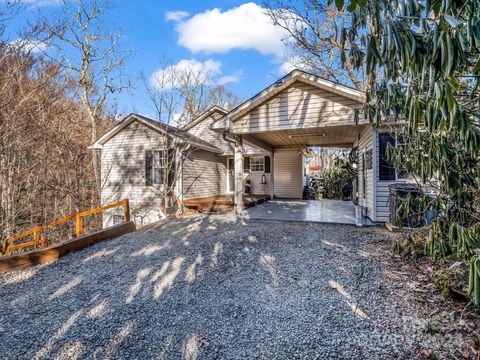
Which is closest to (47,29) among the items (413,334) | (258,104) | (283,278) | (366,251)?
(258,104)

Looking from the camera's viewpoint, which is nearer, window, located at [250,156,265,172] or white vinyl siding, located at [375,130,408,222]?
white vinyl siding, located at [375,130,408,222]

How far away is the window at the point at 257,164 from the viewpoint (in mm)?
13625

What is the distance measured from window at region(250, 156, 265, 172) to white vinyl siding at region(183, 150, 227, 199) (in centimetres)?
148

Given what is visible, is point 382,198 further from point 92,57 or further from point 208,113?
point 92,57

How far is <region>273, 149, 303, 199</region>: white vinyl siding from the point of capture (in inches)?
524

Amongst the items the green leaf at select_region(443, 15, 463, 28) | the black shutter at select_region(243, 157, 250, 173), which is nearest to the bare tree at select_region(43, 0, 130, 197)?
the black shutter at select_region(243, 157, 250, 173)

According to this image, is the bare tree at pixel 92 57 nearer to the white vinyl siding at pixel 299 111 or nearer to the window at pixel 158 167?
the window at pixel 158 167

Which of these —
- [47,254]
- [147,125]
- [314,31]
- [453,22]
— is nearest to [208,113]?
[147,125]

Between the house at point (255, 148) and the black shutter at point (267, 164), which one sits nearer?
the house at point (255, 148)

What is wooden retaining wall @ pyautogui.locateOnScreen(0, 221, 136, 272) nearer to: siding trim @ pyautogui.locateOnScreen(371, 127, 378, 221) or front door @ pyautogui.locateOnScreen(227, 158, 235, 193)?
siding trim @ pyautogui.locateOnScreen(371, 127, 378, 221)

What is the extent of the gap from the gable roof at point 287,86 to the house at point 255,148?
2cm

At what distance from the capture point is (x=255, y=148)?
495 inches

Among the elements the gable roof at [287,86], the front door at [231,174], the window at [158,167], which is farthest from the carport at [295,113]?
the front door at [231,174]

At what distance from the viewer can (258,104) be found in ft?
25.2
